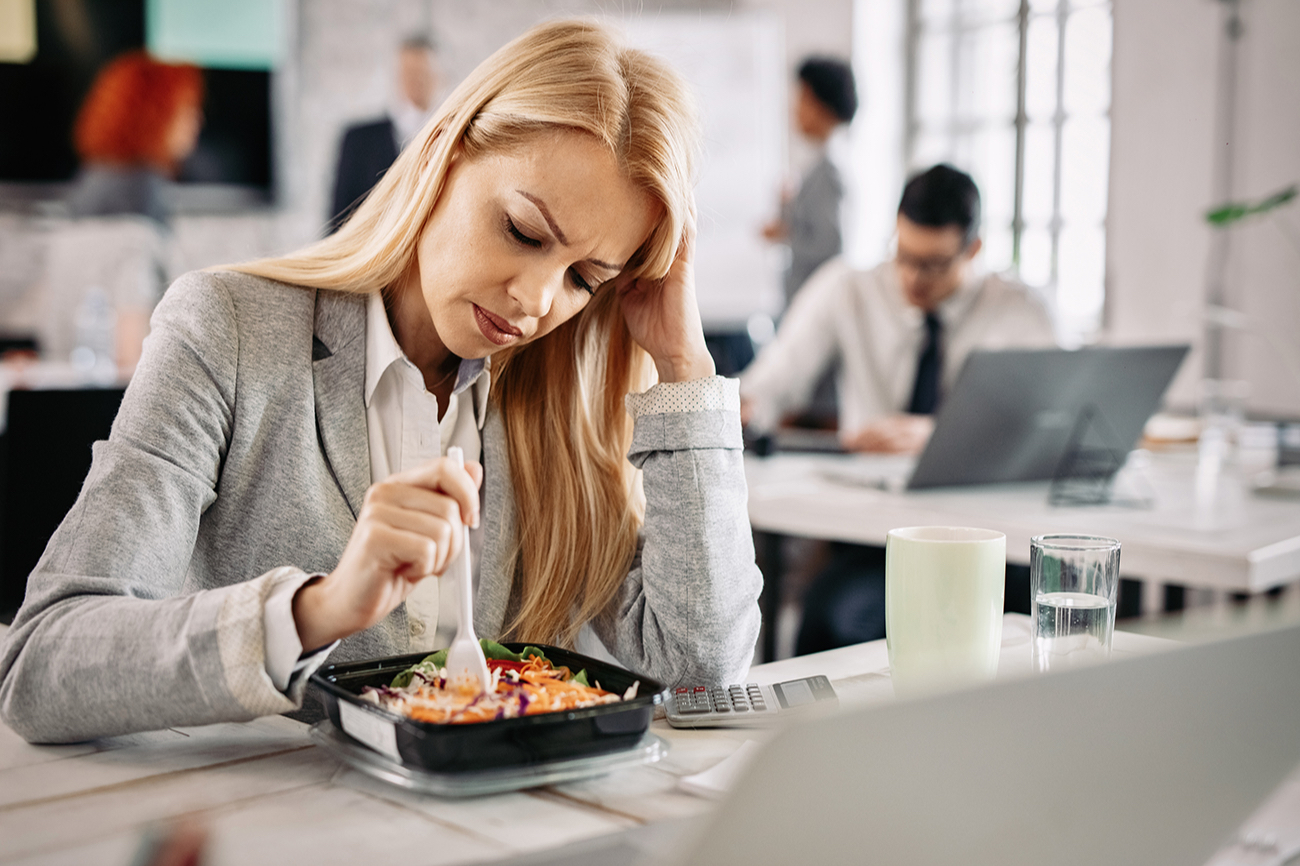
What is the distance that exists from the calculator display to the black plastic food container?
0.15 meters

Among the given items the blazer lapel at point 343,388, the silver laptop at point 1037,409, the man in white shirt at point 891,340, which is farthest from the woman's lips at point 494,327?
the man in white shirt at point 891,340

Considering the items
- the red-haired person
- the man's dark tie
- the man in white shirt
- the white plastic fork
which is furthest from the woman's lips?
the red-haired person

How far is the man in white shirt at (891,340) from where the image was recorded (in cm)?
222

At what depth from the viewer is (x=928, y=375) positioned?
9.15 feet

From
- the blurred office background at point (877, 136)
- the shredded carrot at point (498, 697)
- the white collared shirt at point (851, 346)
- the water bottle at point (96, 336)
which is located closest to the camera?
the shredded carrot at point (498, 697)

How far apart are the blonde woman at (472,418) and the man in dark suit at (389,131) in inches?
141

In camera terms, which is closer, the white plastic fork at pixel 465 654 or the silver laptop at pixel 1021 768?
the silver laptop at pixel 1021 768

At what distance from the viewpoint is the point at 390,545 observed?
0.74m

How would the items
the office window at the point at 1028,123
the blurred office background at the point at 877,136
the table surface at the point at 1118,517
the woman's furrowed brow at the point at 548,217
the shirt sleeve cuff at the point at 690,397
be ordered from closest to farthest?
the woman's furrowed brow at the point at 548,217
the shirt sleeve cuff at the point at 690,397
the table surface at the point at 1118,517
the blurred office background at the point at 877,136
the office window at the point at 1028,123

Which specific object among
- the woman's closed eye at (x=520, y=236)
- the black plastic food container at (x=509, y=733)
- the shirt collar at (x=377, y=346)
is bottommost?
the black plastic food container at (x=509, y=733)

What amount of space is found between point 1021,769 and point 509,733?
1.07 ft

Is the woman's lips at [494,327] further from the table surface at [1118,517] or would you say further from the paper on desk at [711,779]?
the table surface at [1118,517]

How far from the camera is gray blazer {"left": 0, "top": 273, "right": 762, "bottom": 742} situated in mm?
765

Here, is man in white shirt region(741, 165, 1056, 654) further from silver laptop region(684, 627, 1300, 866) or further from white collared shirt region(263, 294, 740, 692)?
silver laptop region(684, 627, 1300, 866)
